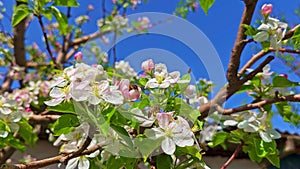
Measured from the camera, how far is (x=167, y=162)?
3.01 feet

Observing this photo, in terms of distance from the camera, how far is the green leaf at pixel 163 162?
0.92 m

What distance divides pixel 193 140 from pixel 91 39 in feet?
7.97

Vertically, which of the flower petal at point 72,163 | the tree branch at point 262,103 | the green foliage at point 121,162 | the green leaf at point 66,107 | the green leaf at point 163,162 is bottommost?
the flower petal at point 72,163

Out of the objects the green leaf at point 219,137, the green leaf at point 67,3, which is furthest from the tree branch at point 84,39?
the green leaf at point 219,137

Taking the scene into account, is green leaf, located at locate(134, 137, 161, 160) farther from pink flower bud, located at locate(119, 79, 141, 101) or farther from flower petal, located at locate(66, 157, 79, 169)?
flower petal, located at locate(66, 157, 79, 169)

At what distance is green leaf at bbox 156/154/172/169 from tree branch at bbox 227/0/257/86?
0.56m

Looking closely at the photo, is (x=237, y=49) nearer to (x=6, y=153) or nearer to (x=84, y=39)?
(x=6, y=153)

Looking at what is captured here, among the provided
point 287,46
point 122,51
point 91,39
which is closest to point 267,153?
point 287,46

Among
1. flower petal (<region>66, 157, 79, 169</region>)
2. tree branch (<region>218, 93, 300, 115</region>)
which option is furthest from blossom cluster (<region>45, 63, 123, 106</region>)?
tree branch (<region>218, 93, 300, 115</region>)

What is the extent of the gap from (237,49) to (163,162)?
60cm

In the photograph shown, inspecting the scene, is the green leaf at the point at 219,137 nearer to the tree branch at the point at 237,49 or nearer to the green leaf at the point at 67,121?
the tree branch at the point at 237,49

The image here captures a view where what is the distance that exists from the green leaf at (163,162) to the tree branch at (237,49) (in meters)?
0.56

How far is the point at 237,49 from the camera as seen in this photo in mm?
1393

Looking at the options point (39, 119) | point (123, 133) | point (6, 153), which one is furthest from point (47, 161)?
point (6, 153)
